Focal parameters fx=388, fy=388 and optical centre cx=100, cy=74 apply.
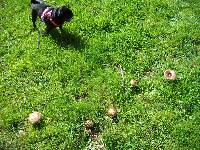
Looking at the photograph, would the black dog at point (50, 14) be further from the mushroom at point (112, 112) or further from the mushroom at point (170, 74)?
the mushroom at point (170, 74)

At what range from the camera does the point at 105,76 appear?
7.80 metres

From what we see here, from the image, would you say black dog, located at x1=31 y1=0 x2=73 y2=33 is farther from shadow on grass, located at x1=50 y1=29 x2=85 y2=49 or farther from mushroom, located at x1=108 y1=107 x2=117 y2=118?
mushroom, located at x1=108 y1=107 x2=117 y2=118

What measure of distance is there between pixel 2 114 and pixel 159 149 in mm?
3041

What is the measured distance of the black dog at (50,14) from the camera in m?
7.70

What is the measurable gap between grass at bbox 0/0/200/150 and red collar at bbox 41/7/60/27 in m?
0.58

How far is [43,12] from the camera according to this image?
8.07 m

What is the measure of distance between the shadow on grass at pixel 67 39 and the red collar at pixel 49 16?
54 centimetres

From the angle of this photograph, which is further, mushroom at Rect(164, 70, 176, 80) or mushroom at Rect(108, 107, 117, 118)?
mushroom at Rect(164, 70, 176, 80)

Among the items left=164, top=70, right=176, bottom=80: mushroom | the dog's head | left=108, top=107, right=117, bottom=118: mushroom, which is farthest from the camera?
the dog's head

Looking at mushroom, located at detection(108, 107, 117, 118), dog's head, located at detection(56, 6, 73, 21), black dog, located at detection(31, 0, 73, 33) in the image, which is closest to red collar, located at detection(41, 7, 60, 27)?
black dog, located at detection(31, 0, 73, 33)

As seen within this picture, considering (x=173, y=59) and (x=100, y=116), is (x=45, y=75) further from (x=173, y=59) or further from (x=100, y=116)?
(x=173, y=59)

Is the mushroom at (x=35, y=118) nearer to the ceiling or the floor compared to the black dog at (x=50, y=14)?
nearer to the floor

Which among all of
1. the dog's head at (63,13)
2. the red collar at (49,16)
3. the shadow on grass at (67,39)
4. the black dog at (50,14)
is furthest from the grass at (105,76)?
the dog's head at (63,13)

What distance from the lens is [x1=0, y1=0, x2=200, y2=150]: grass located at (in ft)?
23.1
